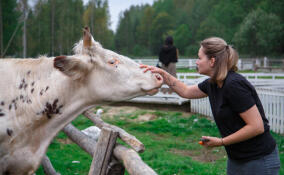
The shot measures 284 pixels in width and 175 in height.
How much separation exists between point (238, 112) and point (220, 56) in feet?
1.58

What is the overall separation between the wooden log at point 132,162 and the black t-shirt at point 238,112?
793mm

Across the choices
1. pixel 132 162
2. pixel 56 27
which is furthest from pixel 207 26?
pixel 132 162

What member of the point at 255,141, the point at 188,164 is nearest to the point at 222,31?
the point at 188,164

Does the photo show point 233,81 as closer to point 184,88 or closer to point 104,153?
point 184,88

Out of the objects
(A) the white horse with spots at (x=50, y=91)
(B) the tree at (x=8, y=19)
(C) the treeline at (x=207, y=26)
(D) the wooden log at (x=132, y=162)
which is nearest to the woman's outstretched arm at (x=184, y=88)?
(A) the white horse with spots at (x=50, y=91)

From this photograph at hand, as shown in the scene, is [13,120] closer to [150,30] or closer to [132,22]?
[150,30]

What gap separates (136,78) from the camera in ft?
9.20

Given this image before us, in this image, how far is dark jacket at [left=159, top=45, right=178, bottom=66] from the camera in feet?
34.0

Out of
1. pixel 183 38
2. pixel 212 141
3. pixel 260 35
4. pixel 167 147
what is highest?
pixel 183 38

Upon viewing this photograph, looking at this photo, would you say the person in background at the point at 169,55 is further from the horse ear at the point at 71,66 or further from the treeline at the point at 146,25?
the treeline at the point at 146,25

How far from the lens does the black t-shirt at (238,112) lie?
2.38 metres

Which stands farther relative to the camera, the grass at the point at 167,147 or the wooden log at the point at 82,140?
the grass at the point at 167,147

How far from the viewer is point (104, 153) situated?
2844 mm

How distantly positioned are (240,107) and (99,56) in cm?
133
